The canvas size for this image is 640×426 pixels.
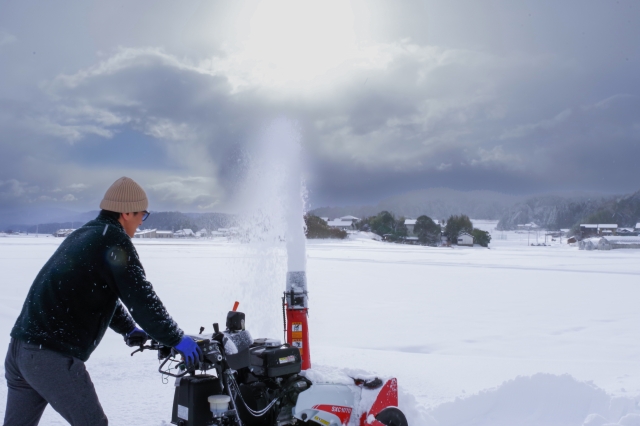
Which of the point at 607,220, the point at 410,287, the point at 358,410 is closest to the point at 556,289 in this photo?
the point at 410,287

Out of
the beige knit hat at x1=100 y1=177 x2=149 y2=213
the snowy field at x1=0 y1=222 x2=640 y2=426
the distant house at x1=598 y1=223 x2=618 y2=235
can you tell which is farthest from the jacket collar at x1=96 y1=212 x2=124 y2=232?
the distant house at x1=598 y1=223 x2=618 y2=235

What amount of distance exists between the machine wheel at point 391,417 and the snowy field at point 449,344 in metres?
0.54

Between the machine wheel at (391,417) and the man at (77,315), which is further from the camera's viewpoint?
the machine wheel at (391,417)

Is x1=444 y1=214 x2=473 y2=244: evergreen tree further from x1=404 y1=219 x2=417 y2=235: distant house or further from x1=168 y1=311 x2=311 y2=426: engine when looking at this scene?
x1=168 y1=311 x2=311 y2=426: engine

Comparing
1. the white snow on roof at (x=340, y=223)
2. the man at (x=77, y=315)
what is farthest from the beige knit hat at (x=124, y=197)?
the white snow on roof at (x=340, y=223)

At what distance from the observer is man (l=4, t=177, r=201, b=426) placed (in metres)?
2.18

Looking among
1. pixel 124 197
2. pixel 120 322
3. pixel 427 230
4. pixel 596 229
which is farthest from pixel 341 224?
pixel 124 197

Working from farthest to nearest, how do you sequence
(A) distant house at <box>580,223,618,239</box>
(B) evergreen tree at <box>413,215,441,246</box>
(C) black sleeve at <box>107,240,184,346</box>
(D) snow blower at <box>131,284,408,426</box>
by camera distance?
(A) distant house at <box>580,223,618,239</box> → (B) evergreen tree at <box>413,215,441,246</box> → (D) snow blower at <box>131,284,408,426</box> → (C) black sleeve at <box>107,240,184,346</box>

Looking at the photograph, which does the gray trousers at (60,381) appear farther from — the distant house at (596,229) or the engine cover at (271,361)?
the distant house at (596,229)

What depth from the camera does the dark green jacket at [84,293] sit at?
2.17m

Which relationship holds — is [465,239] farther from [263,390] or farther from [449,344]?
[263,390]

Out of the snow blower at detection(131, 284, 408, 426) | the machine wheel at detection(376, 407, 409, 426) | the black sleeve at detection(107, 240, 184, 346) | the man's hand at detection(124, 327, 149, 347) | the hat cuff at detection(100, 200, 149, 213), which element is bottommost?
the machine wheel at detection(376, 407, 409, 426)

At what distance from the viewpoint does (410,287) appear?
15.0 m

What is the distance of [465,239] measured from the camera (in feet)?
228
